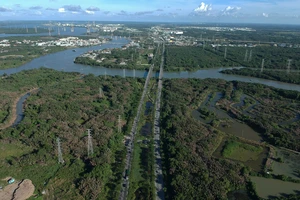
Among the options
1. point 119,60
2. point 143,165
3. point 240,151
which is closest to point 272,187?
point 240,151

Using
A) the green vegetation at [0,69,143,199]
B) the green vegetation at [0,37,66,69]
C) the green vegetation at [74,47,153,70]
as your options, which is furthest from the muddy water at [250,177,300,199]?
the green vegetation at [0,37,66,69]

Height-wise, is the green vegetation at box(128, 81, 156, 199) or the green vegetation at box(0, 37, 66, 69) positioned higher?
the green vegetation at box(0, 37, 66, 69)

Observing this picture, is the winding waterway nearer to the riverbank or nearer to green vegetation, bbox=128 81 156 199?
the riverbank

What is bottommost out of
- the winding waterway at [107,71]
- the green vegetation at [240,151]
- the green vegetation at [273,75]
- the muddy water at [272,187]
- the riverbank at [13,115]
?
the muddy water at [272,187]

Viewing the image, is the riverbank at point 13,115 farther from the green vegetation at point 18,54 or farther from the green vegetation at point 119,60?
the green vegetation at point 119,60

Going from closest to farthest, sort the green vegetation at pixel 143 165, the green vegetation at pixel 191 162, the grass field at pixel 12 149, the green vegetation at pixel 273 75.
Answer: the green vegetation at pixel 143 165
the green vegetation at pixel 191 162
the grass field at pixel 12 149
the green vegetation at pixel 273 75

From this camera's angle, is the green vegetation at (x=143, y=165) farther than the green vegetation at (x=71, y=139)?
No

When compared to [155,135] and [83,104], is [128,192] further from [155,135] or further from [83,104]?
[83,104]

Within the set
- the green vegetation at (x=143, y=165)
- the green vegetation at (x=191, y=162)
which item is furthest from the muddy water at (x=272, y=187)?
the green vegetation at (x=143, y=165)
